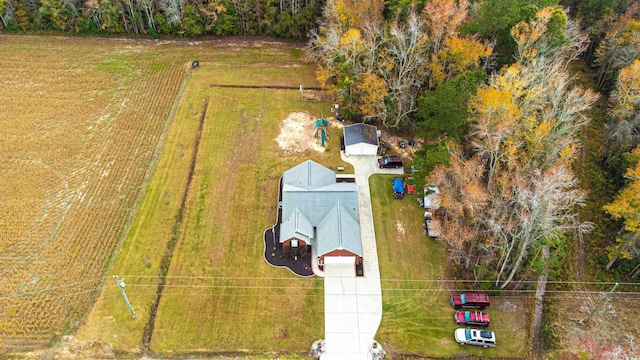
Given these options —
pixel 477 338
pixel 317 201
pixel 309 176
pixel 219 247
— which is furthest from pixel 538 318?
pixel 219 247

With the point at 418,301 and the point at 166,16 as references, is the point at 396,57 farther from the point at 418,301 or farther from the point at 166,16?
the point at 166,16

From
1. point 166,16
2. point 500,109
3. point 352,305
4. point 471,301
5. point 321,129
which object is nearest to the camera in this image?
point 471,301

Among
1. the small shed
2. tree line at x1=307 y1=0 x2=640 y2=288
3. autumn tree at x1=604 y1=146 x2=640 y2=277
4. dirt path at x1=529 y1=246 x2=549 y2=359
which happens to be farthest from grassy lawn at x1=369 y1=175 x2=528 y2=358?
autumn tree at x1=604 y1=146 x2=640 y2=277

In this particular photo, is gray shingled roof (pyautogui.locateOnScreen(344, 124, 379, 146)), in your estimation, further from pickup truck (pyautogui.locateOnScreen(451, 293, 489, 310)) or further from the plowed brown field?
the plowed brown field

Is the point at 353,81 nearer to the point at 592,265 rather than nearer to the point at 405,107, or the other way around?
the point at 405,107

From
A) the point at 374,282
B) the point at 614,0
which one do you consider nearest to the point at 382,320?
the point at 374,282
